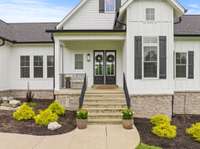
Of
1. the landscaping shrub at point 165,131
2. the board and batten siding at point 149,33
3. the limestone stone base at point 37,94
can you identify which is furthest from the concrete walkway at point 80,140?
the limestone stone base at point 37,94

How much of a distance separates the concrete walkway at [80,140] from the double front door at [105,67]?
7.33 metres

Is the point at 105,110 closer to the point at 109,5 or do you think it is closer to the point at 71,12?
the point at 71,12

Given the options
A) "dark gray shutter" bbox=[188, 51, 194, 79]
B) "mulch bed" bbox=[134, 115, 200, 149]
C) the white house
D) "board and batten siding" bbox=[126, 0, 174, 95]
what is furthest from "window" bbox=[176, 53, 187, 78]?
"mulch bed" bbox=[134, 115, 200, 149]

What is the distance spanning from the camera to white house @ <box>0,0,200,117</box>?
15695 millimetres

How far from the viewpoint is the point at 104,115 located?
14.0 m

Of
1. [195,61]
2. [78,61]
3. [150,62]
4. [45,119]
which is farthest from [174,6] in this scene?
[45,119]

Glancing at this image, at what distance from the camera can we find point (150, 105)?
51.3 feet

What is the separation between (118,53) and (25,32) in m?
7.51

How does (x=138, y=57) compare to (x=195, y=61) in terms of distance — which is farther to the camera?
(x=195, y=61)

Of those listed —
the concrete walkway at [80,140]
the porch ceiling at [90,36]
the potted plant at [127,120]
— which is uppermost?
the porch ceiling at [90,36]

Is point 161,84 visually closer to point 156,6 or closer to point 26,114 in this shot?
point 156,6

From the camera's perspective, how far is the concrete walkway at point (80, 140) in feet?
32.5

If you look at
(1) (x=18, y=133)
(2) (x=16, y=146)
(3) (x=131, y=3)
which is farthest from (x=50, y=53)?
(2) (x=16, y=146)

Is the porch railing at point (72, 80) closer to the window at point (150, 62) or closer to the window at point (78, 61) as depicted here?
the window at point (78, 61)
